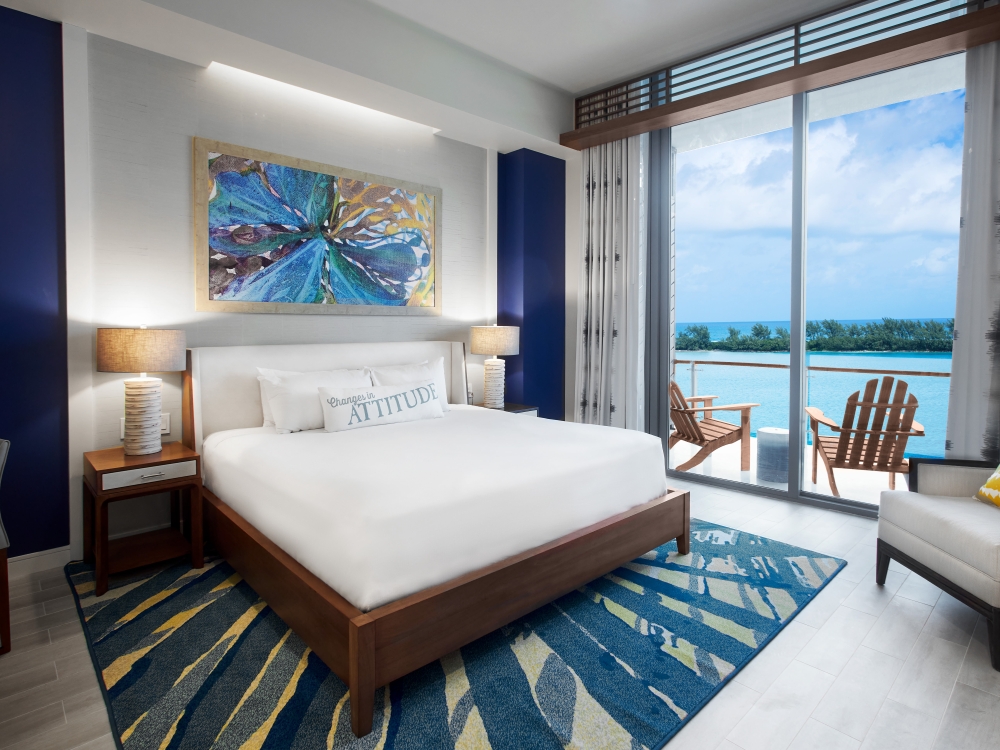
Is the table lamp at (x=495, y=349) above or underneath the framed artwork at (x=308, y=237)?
underneath

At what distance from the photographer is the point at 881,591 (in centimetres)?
256

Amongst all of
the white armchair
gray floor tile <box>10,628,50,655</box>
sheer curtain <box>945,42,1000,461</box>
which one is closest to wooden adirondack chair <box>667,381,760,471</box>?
sheer curtain <box>945,42,1000,461</box>

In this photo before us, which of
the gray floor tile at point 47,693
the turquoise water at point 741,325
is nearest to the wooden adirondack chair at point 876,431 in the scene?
the turquoise water at point 741,325

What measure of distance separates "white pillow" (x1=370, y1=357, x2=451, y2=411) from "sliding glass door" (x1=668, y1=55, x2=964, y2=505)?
1837mm

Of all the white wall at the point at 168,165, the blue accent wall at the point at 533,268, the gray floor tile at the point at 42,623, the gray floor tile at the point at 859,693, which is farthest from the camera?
the blue accent wall at the point at 533,268

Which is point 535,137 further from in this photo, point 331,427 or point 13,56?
point 13,56

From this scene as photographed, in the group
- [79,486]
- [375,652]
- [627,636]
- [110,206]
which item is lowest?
[627,636]

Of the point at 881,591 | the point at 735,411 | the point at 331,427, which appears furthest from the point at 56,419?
the point at 735,411

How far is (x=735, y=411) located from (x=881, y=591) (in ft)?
6.69

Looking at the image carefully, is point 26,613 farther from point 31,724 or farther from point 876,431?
point 876,431

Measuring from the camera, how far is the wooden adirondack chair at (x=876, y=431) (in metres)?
3.52

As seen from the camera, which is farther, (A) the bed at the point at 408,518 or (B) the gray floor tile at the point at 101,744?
(A) the bed at the point at 408,518

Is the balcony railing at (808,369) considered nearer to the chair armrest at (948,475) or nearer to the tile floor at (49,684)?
the chair armrest at (948,475)

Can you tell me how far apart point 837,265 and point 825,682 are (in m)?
2.95
